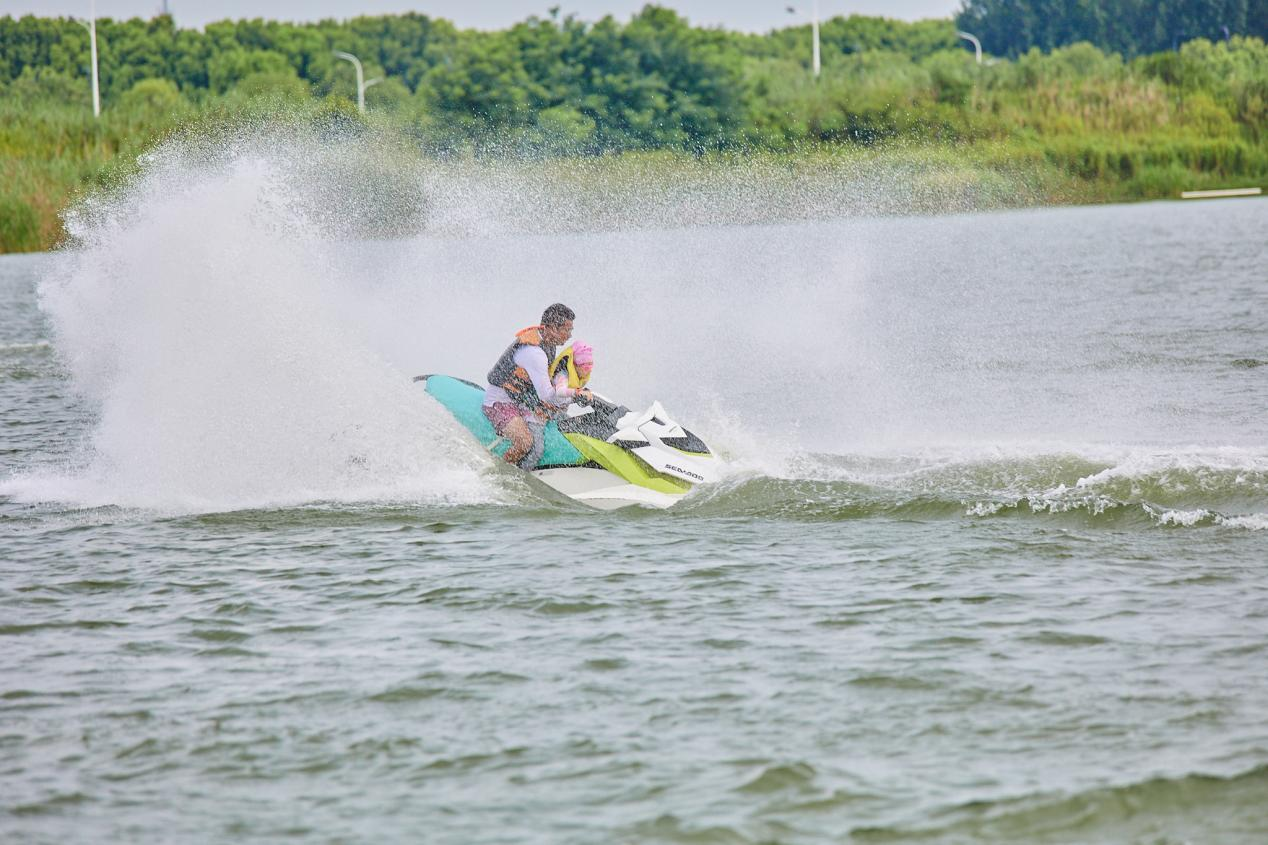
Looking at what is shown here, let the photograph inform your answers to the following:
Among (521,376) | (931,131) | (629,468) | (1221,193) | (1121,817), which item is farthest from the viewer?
(1221,193)

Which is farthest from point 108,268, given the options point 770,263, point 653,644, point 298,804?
point 770,263

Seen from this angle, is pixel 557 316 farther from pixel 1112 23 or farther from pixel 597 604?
pixel 1112 23

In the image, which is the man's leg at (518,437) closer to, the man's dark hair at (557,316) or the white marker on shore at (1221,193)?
the man's dark hair at (557,316)

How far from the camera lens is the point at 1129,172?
6059 centimetres

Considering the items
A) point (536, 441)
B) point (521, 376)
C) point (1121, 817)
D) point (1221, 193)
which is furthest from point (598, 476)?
point (1221, 193)

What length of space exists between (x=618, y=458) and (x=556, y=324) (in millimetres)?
1148

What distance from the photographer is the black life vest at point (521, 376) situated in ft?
40.0

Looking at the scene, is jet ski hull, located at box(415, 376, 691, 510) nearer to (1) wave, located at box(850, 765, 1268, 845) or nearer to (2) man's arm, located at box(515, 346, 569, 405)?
(2) man's arm, located at box(515, 346, 569, 405)

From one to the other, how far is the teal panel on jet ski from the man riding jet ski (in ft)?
0.04

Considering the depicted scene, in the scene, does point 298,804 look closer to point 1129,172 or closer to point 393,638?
point 393,638

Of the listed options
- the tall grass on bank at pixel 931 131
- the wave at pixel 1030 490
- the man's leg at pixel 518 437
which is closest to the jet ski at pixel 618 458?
the man's leg at pixel 518 437

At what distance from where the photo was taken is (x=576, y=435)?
12117mm

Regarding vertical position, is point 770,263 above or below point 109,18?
below

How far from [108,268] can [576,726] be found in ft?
36.4
